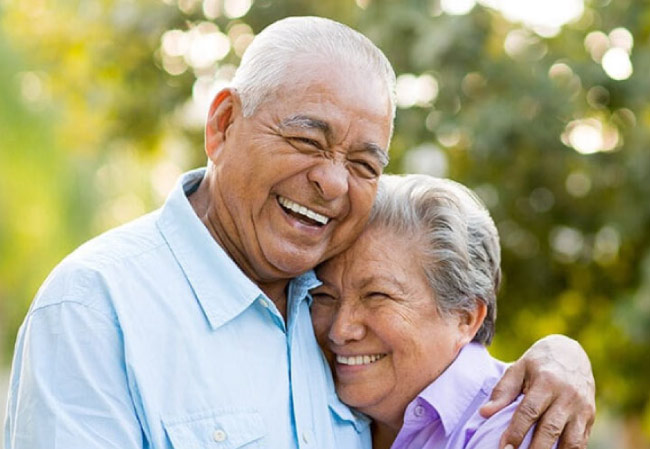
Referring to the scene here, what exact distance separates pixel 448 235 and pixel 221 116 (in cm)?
63

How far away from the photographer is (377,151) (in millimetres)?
2465

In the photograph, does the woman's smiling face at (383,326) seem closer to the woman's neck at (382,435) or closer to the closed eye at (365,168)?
A: the woman's neck at (382,435)

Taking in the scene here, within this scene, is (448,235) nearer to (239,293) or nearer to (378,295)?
(378,295)

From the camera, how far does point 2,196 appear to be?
15.8 meters

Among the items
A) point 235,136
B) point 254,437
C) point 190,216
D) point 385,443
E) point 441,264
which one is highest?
point 235,136

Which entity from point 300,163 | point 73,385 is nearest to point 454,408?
point 300,163

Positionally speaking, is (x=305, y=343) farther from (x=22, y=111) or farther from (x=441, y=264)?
(x=22, y=111)

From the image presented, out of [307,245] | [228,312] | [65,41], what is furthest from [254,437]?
[65,41]

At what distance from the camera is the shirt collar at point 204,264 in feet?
7.73

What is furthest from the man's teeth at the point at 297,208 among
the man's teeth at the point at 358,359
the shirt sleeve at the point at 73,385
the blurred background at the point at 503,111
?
the blurred background at the point at 503,111

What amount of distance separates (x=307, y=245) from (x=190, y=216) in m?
0.28

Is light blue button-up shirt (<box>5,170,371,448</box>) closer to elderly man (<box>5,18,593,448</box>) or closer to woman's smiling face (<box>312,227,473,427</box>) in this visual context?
elderly man (<box>5,18,593,448</box>)

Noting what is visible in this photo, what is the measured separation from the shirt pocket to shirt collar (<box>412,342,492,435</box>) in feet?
1.68

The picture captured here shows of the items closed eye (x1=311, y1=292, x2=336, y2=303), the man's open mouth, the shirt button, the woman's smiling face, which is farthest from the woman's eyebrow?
the shirt button
